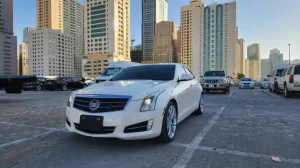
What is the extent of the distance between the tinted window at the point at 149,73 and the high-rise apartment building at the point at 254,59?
180m

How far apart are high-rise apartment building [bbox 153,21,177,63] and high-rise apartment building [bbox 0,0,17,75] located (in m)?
83.6

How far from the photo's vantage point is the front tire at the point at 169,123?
3.64 meters

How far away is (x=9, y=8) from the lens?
122 meters

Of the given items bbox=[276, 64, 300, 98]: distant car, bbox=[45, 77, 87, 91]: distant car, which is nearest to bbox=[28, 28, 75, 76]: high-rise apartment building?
bbox=[45, 77, 87, 91]: distant car

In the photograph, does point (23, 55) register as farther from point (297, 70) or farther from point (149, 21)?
point (297, 70)

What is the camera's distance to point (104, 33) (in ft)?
398

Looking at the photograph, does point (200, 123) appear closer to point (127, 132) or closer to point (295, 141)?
point (295, 141)

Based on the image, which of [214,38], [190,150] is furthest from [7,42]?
[190,150]

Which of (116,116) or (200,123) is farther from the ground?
(116,116)

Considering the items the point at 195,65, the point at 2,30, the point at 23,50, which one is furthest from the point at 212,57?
the point at 23,50

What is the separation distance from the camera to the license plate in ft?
10.8

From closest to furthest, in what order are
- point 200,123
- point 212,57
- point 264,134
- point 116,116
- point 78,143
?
point 116,116 → point 78,143 → point 264,134 → point 200,123 → point 212,57

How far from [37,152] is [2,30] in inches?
5610

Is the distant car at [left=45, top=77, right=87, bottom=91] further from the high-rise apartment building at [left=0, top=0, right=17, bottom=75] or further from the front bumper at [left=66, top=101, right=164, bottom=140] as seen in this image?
the high-rise apartment building at [left=0, top=0, right=17, bottom=75]
